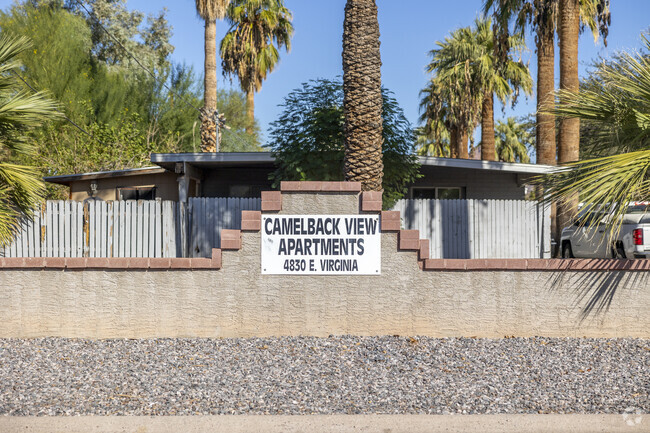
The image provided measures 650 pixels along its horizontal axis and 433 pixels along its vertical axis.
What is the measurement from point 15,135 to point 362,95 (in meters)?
5.40

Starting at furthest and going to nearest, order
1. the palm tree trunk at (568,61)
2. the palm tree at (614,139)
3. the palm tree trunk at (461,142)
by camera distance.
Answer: the palm tree trunk at (461,142)
the palm tree trunk at (568,61)
the palm tree at (614,139)

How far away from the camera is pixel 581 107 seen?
8.66 m

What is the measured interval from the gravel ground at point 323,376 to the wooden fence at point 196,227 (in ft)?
16.8

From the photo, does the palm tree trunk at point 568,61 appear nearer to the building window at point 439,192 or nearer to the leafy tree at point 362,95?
the building window at point 439,192

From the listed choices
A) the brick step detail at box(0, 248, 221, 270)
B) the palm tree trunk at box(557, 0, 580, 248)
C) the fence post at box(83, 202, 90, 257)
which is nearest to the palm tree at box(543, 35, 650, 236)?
the brick step detail at box(0, 248, 221, 270)

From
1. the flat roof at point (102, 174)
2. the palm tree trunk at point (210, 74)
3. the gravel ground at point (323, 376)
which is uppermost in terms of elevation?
the palm tree trunk at point (210, 74)

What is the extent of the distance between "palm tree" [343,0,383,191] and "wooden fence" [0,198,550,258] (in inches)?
188

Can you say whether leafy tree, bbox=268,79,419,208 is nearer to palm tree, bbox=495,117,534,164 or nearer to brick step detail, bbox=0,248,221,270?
brick step detail, bbox=0,248,221,270

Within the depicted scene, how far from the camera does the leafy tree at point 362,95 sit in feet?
32.6

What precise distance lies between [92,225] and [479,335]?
27.8 ft

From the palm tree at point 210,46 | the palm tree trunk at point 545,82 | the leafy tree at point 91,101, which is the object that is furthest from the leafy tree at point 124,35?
the palm tree trunk at point 545,82

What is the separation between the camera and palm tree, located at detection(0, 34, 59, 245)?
9.09 m

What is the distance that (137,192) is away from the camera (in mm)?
19125

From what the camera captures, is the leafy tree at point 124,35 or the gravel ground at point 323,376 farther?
the leafy tree at point 124,35
